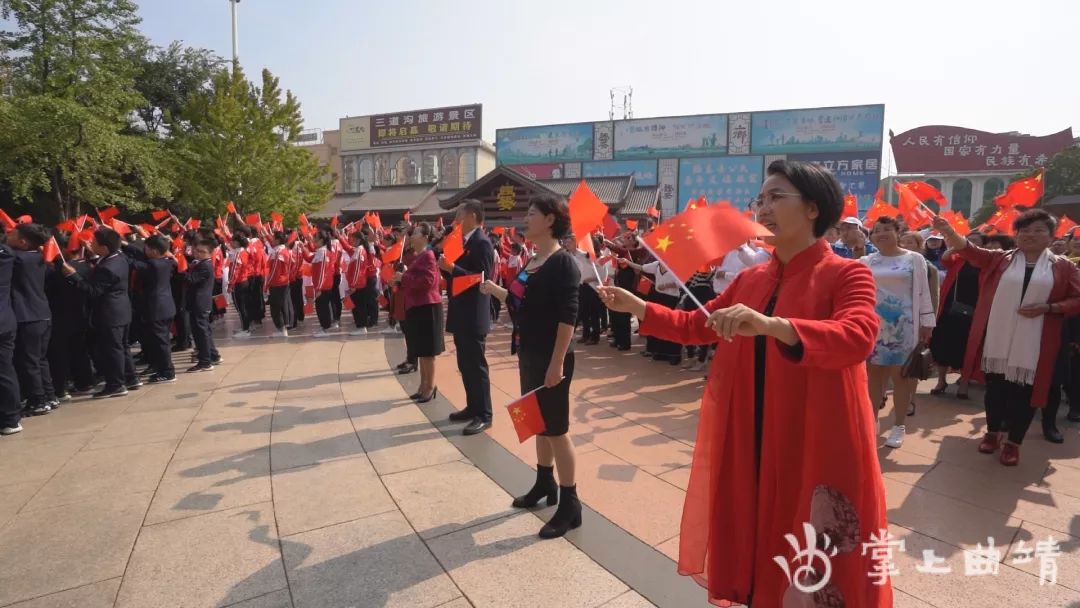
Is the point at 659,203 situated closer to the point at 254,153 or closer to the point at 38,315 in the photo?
the point at 254,153

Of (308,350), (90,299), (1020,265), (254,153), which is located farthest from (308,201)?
(1020,265)

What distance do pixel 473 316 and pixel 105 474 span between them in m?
2.76

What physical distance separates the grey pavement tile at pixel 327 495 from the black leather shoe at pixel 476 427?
0.86 metres

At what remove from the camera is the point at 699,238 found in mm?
2217

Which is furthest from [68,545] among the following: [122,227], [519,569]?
[122,227]

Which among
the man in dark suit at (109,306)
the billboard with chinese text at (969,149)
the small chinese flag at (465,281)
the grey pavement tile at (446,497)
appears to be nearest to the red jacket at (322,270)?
the man in dark suit at (109,306)

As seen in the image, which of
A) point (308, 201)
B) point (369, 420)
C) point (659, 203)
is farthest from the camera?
point (659, 203)

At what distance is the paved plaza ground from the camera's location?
101 inches

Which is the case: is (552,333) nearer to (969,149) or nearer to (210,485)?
(210,485)

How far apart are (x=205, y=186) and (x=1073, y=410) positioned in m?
23.3

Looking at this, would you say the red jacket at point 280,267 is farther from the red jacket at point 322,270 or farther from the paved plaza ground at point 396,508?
the paved plaza ground at point 396,508

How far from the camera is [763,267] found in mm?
1926

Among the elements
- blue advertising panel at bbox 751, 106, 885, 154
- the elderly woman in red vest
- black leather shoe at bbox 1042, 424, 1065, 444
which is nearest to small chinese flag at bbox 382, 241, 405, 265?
the elderly woman in red vest

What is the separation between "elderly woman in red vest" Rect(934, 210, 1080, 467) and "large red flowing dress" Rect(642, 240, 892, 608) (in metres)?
2.96
